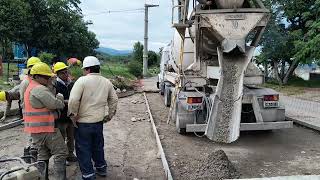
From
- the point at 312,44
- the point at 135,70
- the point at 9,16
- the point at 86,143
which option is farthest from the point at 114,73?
the point at 86,143

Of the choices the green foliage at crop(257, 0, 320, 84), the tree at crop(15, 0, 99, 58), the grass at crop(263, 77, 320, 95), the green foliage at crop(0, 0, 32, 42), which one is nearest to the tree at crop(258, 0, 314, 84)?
the green foliage at crop(257, 0, 320, 84)

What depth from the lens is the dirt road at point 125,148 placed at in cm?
659

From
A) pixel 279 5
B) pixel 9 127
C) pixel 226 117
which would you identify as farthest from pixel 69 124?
pixel 279 5

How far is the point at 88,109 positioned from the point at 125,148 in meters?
2.70

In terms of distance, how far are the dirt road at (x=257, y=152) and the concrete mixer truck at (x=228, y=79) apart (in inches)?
15.5

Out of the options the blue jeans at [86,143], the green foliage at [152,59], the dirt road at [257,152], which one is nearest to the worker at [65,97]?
the blue jeans at [86,143]

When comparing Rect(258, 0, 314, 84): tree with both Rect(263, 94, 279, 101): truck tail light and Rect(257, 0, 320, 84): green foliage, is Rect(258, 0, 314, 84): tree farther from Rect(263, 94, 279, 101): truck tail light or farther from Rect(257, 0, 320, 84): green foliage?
Rect(263, 94, 279, 101): truck tail light

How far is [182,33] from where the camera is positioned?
10.5 meters

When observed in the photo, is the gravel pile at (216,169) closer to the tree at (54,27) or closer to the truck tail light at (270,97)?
the truck tail light at (270,97)

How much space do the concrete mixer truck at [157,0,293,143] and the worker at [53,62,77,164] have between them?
271 centimetres

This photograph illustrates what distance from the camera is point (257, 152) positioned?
26.1 feet

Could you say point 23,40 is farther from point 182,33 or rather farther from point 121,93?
point 182,33

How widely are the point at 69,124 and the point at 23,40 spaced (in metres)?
25.9

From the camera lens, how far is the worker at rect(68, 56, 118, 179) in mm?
5762
